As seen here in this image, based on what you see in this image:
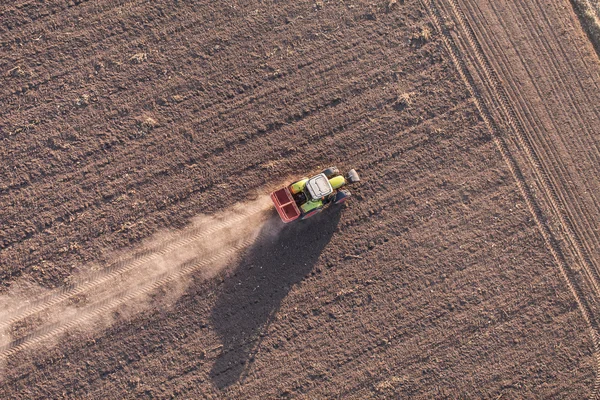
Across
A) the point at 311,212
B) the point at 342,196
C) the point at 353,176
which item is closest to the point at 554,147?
the point at 353,176

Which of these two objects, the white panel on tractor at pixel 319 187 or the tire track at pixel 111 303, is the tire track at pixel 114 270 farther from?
the white panel on tractor at pixel 319 187

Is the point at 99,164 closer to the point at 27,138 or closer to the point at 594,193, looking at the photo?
the point at 27,138

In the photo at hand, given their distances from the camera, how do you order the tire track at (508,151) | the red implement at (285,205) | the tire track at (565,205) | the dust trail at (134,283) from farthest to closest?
the tire track at (565,205)
the tire track at (508,151)
the dust trail at (134,283)
the red implement at (285,205)

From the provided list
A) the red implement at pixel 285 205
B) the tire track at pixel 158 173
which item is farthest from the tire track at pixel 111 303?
the tire track at pixel 158 173

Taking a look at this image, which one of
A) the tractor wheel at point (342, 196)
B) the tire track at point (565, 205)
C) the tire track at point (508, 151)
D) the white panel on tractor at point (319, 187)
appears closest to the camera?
the white panel on tractor at point (319, 187)

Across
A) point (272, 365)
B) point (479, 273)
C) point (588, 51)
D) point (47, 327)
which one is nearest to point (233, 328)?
point (272, 365)

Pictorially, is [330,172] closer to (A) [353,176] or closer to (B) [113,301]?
(A) [353,176]

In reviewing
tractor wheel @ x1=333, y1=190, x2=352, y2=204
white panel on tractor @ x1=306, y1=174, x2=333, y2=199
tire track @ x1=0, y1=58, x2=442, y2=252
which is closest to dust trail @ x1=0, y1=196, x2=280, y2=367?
tire track @ x1=0, y1=58, x2=442, y2=252

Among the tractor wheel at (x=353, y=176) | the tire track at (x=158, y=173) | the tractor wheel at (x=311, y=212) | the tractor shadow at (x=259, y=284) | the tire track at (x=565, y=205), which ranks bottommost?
the tire track at (x=565, y=205)
